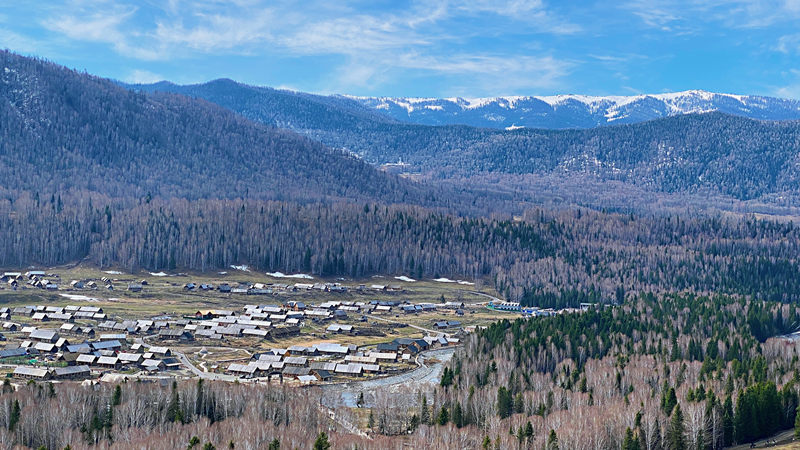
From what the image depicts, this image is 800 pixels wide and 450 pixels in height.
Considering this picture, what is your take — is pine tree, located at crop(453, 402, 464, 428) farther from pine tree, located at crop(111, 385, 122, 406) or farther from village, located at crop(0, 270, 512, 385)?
pine tree, located at crop(111, 385, 122, 406)

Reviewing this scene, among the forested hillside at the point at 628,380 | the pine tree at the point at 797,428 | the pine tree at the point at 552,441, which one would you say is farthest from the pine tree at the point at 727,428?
the pine tree at the point at 552,441

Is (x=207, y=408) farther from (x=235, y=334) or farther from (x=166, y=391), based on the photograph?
(x=235, y=334)

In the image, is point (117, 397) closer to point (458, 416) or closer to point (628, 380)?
point (458, 416)

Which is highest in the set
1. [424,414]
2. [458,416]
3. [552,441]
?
[552,441]

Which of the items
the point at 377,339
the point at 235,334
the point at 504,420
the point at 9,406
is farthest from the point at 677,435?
the point at 235,334

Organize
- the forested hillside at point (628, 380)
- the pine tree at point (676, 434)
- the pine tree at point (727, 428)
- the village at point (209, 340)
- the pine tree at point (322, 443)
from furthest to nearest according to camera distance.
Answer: the village at point (209, 340) → the pine tree at point (727, 428) → the forested hillside at point (628, 380) → the pine tree at point (676, 434) → the pine tree at point (322, 443)

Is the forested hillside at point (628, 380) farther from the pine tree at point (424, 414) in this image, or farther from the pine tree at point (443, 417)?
the pine tree at point (424, 414)

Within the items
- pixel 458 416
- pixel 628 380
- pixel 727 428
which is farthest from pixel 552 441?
pixel 628 380

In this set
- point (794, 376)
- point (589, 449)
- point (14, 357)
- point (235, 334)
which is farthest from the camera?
point (235, 334)

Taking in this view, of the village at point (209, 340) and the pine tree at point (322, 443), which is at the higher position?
the pine tree at point (322, 443)
